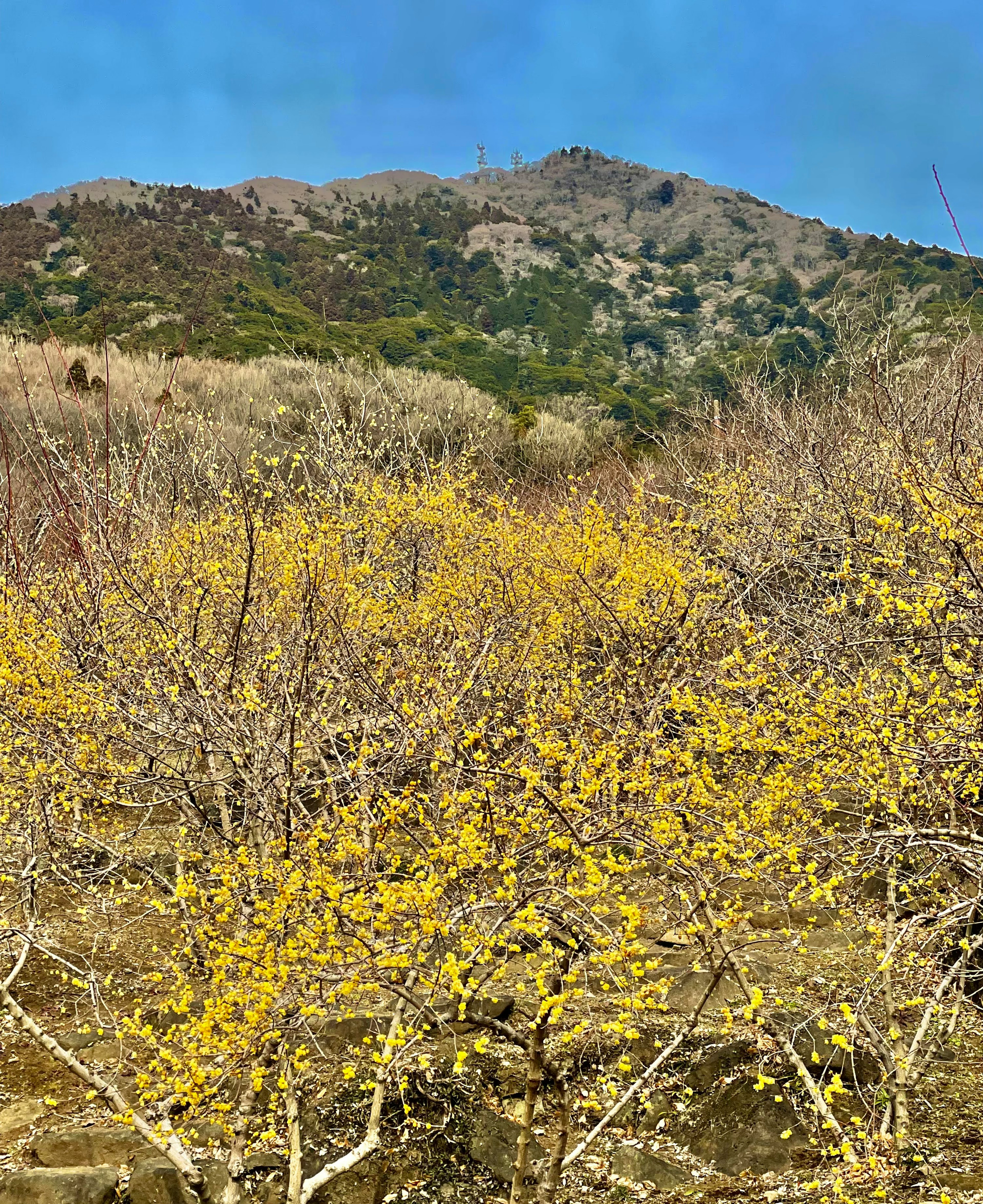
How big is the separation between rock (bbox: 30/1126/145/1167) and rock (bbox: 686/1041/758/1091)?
3951mm

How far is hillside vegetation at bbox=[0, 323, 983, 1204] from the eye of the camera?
4.51 metres

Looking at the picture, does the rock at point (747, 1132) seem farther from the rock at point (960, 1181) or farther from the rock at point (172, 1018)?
the rock at point (172, 1018)

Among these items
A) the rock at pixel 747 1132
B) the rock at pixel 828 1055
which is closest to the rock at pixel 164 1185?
the rock at pixel 747 1132

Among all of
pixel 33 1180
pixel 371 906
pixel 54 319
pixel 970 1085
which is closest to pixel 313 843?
pixel 371 906

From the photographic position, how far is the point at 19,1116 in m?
6.29

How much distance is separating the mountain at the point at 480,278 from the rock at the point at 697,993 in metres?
9.69

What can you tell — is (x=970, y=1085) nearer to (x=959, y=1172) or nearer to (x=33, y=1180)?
(x=959, y=1172)

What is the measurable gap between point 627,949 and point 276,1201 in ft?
10.1

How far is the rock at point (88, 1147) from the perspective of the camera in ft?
18.7

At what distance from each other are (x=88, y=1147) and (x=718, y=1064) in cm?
453

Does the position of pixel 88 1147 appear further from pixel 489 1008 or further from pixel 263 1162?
pixel 489 1008

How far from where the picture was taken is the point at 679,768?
543 cm

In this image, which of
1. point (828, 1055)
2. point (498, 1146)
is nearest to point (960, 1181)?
point (828, 1055)

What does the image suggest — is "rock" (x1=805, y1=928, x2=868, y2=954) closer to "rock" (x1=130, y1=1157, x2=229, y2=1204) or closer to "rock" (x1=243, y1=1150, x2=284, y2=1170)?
"rock" (x1=243, y1=1150, x2=284, y2=1170)
